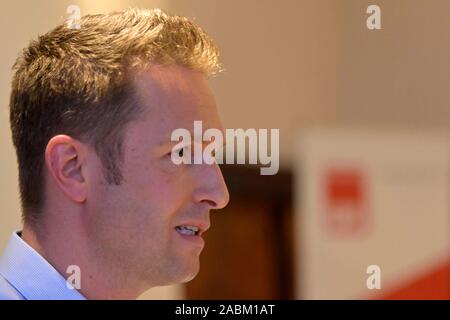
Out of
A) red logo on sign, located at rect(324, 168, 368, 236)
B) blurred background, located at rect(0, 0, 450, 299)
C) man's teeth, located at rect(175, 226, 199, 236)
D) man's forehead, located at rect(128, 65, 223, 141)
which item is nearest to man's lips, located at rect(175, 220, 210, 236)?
man's teeth, located at rect(175, 226, 199, 236)

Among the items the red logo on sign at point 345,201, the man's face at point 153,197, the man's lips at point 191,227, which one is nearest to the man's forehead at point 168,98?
the man's face at point 153,197

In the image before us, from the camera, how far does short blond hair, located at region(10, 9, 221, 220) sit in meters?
Answer: 0.99

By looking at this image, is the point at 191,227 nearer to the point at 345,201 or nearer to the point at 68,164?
the point at 68,164

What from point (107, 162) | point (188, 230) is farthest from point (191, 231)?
point (107, 162)

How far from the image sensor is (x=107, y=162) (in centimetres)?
100

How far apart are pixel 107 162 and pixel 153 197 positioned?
0.07m

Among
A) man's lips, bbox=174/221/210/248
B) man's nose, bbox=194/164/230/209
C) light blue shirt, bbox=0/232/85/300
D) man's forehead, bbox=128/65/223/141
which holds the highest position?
man's forehead, bbox=128/65/223/141

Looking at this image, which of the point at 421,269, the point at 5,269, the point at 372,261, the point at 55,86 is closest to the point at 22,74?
the point at 55,86

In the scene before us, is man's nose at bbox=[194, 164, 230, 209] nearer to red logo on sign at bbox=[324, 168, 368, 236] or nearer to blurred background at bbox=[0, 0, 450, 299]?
blurred background at bbox=[0, 0, 450, 299]

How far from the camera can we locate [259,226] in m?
2.26

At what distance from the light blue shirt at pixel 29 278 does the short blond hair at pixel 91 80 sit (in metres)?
0.06

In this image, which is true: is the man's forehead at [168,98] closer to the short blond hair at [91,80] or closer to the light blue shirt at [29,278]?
the short blond hair at [91,80]

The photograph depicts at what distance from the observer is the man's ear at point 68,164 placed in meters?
0.99
